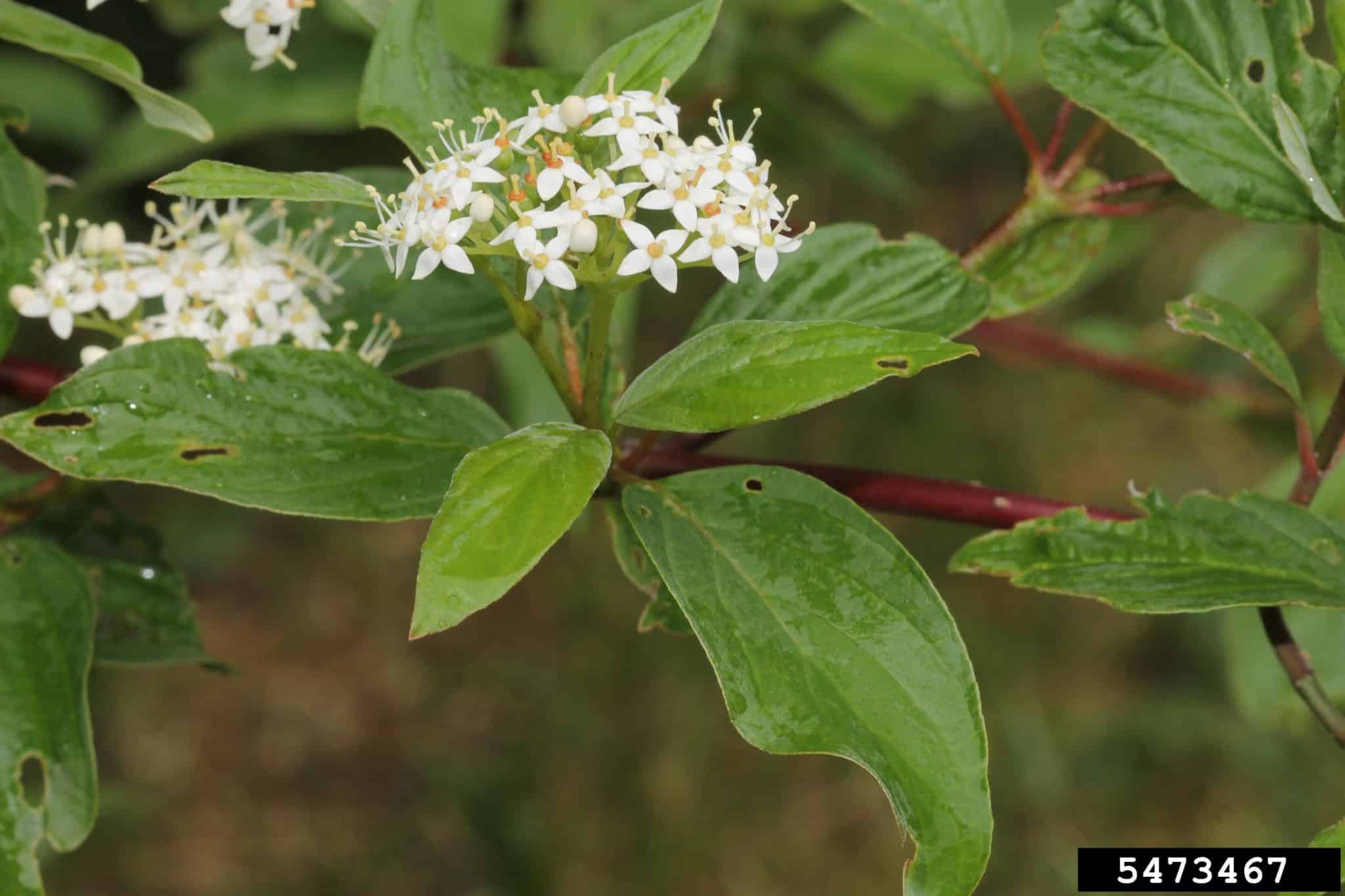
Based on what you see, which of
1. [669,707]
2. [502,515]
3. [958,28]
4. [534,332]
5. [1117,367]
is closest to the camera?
[502,515]

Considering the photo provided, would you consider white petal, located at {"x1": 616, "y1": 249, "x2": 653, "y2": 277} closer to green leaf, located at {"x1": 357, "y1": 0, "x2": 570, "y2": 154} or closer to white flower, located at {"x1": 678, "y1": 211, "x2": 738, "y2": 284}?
white flower, located at {"x1": 678, "y1": 211, "x2": 738, "y2": 284}

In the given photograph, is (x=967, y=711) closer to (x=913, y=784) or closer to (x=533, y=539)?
(x=913, y=784)

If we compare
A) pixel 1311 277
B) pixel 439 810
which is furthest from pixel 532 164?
pixel 1311 277

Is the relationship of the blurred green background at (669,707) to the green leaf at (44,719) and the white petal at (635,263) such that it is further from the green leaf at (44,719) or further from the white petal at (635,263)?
the white petal at (635,263)

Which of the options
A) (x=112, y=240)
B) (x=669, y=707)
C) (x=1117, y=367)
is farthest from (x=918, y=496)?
(x=669, y=707)

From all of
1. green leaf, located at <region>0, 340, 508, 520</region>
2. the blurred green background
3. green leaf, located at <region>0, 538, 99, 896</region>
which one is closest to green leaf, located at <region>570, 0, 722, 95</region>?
green leaf, located at <region>0, 340, 508, 520</region>

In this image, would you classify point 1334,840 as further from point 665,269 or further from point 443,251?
point 443,251

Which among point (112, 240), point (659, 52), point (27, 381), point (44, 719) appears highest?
point (659, 52)
